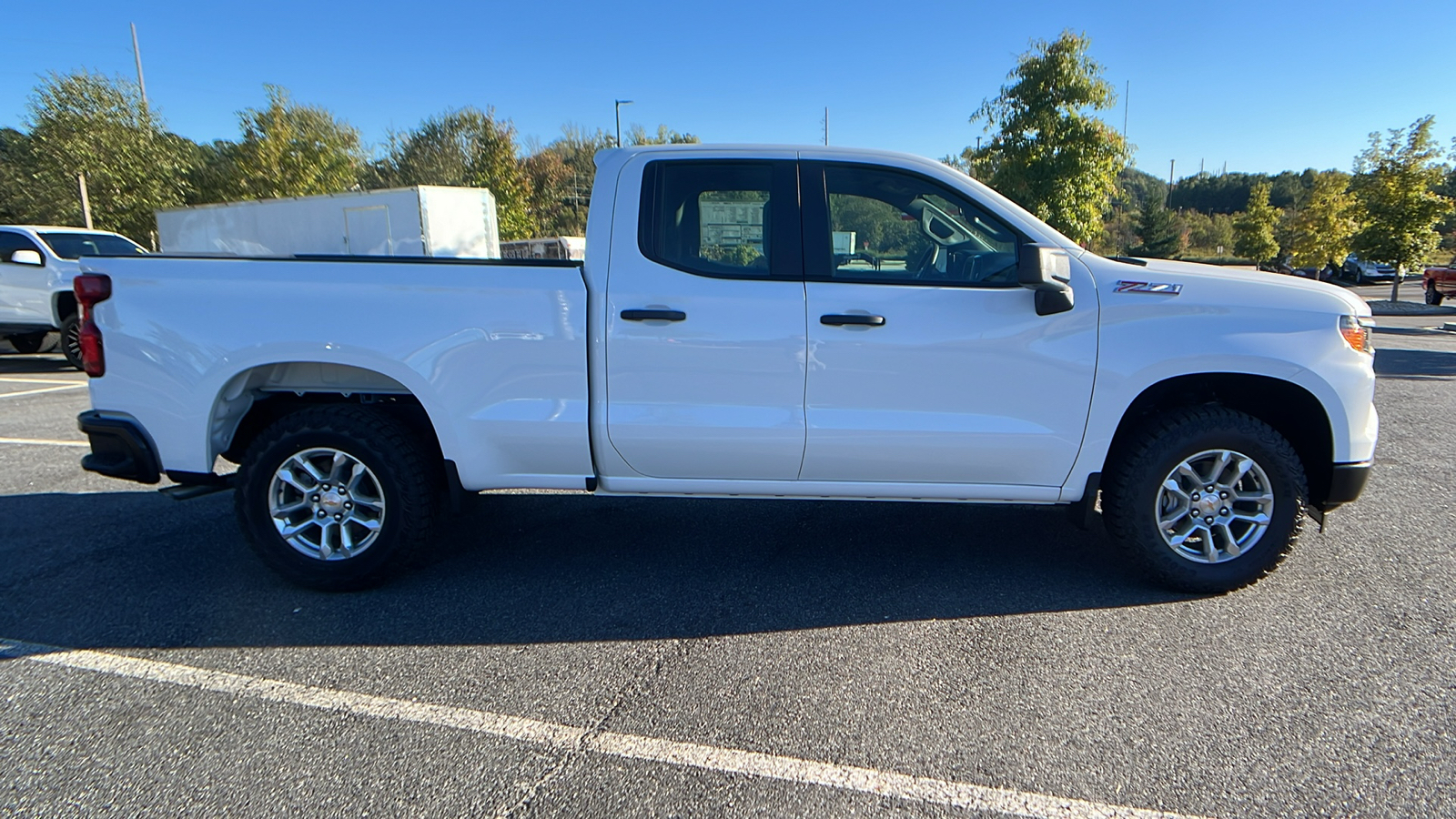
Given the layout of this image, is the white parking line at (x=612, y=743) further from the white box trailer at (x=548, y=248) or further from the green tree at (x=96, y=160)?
the green tree at (x=96, y=160)

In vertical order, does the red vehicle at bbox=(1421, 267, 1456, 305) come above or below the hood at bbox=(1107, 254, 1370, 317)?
below

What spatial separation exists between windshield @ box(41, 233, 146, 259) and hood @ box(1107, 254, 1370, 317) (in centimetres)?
1240

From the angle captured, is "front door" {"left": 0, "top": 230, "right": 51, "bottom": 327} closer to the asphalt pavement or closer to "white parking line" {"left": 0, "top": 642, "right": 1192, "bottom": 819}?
the asphalt pavement

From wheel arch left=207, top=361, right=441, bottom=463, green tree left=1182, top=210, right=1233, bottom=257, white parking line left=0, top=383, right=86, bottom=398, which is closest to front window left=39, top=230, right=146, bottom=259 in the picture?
white parking line left=0, top=383, right=86, bottom=398

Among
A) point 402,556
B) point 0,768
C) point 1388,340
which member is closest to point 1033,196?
point 1388,340

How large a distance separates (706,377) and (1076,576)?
6.83ft

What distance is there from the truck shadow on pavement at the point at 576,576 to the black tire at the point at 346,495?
0.47 ft

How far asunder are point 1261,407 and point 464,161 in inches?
1576

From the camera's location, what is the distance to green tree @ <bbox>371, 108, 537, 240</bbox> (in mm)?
33500

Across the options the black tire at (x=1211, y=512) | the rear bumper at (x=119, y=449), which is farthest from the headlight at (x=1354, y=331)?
the rear bumper at (x=119, y=449)

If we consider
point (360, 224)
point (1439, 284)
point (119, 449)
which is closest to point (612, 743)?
point (119, 449)

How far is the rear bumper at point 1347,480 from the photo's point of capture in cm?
349

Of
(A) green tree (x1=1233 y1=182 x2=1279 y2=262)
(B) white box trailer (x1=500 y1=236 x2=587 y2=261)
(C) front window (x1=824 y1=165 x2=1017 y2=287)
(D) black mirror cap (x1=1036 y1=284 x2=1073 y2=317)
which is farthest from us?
(A) green tree (x1=1233 y1=182 x2=1279 y2=262)

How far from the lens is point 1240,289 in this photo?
11.2 feet
